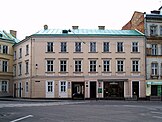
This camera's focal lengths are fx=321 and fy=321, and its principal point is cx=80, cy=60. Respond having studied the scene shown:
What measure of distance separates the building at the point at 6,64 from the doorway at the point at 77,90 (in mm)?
14661

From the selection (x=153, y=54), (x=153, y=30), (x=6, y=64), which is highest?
(x=153, y=30)

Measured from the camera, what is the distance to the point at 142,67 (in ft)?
170

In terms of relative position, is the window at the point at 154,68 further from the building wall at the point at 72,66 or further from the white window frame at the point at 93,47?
the white window frame at the point at 93,47

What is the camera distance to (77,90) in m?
54.2

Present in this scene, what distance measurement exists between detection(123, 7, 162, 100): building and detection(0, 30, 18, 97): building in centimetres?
2552

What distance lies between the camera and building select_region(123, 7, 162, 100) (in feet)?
169

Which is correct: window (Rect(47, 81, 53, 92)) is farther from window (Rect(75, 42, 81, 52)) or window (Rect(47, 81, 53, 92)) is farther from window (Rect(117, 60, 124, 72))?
window (Rect(117, 60, 124, 72))

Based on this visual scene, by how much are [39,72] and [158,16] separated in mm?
21651

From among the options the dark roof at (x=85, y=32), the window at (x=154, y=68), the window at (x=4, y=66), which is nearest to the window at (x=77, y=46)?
the dark roof at (x=85, y=32)

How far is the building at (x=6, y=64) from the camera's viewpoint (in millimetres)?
59906

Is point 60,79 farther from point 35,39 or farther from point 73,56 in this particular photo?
point 35,39

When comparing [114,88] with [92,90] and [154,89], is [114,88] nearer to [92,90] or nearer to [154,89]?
[92,90]

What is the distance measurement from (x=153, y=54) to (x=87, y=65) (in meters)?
10.9

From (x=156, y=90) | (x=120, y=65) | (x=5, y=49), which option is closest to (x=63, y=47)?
(x=120, y=65)
